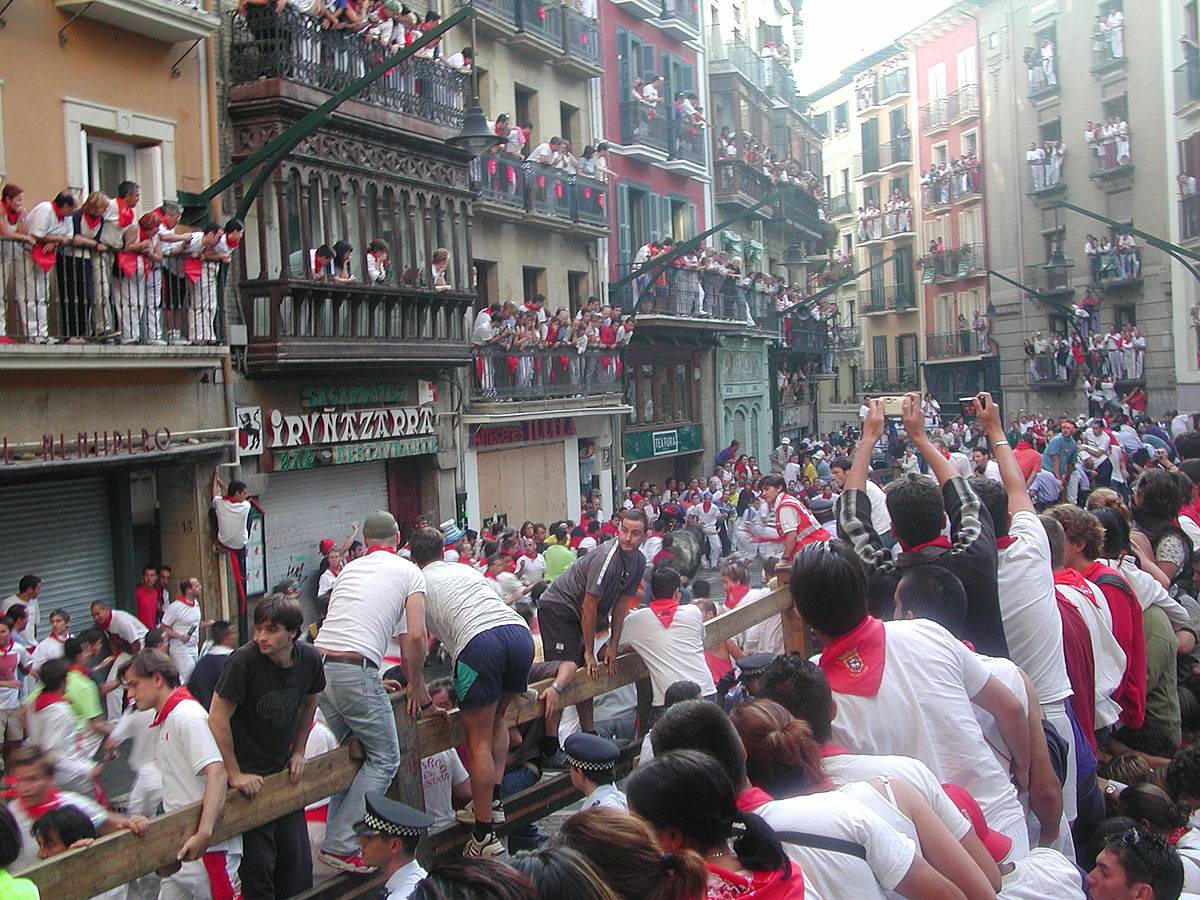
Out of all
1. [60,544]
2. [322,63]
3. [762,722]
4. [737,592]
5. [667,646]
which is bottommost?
[737,592]

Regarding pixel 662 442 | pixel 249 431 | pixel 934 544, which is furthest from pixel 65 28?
pixel 662 442

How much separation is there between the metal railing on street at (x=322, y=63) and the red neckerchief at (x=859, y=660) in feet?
48.1

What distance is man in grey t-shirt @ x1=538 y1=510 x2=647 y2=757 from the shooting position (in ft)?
23.8

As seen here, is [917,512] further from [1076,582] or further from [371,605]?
[371,605]

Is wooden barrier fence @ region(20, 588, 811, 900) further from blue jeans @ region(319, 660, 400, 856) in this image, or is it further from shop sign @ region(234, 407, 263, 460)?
shop sign @ region(234, 407, 263, 460)

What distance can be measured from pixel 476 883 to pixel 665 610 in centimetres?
464

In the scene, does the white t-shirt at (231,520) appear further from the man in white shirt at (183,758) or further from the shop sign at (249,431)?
the man in white shirt at (183,758)

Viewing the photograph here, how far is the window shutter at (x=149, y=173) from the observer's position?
619 inches

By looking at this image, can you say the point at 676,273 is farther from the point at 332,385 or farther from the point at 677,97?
the point at 332,385

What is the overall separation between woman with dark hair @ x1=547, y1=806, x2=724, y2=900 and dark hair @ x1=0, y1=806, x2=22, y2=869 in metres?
1.79

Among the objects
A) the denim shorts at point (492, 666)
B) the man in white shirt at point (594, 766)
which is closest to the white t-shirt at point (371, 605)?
the denim shorts at point (492, 666)

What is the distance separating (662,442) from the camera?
31.2 metres

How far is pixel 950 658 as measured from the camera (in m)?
4.21

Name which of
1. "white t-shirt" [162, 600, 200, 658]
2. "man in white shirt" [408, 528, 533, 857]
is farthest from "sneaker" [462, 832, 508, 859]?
"white t-shirt" [162, 600, 200, 658]
